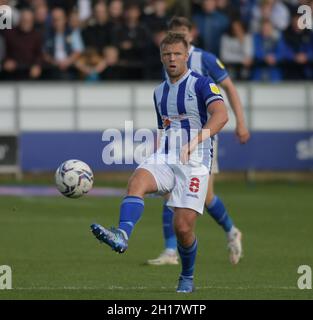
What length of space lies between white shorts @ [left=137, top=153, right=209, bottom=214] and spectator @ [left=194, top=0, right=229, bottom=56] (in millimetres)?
13191

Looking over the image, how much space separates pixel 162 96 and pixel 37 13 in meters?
13.0

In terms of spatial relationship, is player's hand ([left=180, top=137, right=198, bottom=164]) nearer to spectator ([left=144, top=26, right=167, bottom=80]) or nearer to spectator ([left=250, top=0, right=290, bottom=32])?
spectator ([left=144, top=26, right=167, bottom=80])

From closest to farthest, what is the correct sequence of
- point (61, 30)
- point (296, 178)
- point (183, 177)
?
point (183, 177)
point (61, 30)
point (296, 178)

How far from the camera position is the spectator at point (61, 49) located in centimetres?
2202

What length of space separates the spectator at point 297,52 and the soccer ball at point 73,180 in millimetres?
13419

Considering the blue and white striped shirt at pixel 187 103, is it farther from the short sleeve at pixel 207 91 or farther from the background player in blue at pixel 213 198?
the background player in blue at pixel 213 198

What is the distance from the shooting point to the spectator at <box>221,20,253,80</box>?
22.4 meters

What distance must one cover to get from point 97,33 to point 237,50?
9.02 feet

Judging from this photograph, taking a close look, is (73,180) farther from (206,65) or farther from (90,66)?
(90,66)

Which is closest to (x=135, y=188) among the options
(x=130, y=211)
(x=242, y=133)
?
(x=130, y=211)
